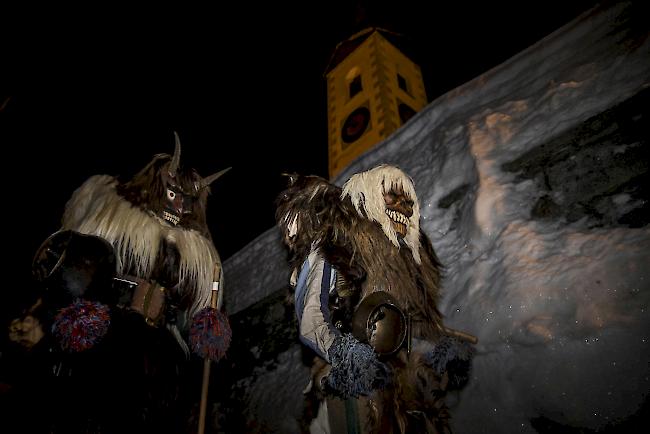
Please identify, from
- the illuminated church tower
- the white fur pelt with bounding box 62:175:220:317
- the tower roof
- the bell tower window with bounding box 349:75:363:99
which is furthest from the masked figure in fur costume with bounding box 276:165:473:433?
the tower roof

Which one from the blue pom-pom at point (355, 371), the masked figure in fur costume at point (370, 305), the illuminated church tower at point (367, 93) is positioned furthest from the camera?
the illuminated church tower at point (367, 93)

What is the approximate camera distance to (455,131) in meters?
4.13

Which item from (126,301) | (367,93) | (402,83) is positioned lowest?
(126,301)

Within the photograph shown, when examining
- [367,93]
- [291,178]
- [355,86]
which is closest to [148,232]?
[291,178]

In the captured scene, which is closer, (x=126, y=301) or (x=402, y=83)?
(x=126, y=301)

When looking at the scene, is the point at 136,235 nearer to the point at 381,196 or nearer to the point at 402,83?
the point at 381,196

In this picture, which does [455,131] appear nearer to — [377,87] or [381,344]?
[381,344]

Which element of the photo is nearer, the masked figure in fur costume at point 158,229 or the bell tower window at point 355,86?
the masked figure in fur costume at point 158,229

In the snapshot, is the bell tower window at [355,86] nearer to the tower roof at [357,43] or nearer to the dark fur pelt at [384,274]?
the tower roof at [357,43]

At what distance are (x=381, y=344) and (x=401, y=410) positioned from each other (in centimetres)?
39

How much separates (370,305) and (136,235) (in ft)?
5.80

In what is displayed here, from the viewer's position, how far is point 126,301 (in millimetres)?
2682

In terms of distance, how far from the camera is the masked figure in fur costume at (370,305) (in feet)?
6.76

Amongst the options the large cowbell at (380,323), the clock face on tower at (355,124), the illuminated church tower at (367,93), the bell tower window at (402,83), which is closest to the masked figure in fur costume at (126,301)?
the large cowbell at (380,323)
